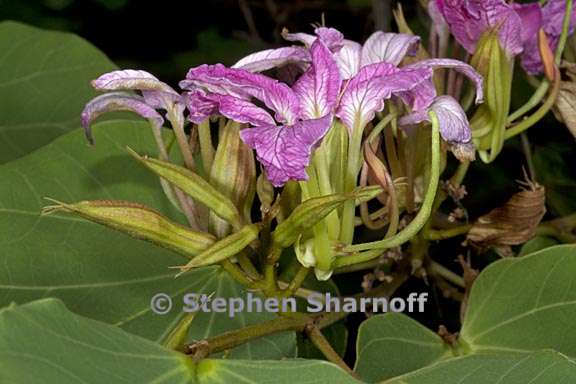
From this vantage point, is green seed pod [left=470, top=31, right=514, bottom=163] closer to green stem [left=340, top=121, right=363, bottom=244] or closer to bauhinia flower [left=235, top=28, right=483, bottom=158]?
bauhinia flower [left=235, top=28, right=483, bottom=158]

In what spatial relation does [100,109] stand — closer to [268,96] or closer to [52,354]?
[268,96]

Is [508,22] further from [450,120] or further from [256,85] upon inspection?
[256,85]

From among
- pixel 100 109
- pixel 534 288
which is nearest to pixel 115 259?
pixel 100 109

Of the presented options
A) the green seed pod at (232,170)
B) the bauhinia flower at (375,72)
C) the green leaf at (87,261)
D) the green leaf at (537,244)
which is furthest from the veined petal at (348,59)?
the green leaf at (537,244)

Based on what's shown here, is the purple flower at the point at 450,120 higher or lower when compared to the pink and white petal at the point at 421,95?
lower

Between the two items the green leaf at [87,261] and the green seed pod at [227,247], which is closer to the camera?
the green seed pod at [227,247]
